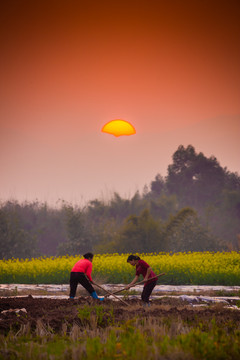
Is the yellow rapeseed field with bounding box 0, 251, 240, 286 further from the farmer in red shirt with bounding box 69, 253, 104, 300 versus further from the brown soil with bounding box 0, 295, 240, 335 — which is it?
the brown soil with bounding box 0, 295, 240, 335

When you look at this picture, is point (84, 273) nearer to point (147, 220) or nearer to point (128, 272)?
point (128, 272)

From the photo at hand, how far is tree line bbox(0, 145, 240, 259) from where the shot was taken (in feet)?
81.7

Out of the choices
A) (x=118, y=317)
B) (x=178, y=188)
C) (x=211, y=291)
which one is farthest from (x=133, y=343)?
(x=178, y=188)

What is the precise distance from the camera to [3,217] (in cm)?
2661

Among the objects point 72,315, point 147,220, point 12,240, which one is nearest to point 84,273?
point 72,315

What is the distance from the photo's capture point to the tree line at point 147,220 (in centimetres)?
2491

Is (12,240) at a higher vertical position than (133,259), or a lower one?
higher

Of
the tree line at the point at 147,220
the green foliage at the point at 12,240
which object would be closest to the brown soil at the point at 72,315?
the tree line at the point at 147,220

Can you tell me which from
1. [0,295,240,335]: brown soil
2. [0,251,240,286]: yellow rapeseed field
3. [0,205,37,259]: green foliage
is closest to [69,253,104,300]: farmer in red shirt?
[0,295,240,335]: brown soil

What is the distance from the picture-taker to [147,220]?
24609mm

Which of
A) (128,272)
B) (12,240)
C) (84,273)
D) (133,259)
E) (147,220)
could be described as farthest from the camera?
(12,240)

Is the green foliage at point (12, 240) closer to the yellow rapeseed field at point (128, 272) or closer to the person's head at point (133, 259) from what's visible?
the yellow rapeseed field at point (128, 272)

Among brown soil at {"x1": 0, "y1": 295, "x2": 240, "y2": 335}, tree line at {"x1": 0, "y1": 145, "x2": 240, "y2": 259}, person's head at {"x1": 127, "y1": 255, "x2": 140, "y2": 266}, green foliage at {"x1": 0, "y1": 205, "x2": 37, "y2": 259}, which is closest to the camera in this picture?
brown soil at {"x1": 0, "y1": 295, "x2": 240, "y2": 335}

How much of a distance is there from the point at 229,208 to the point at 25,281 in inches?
1089
